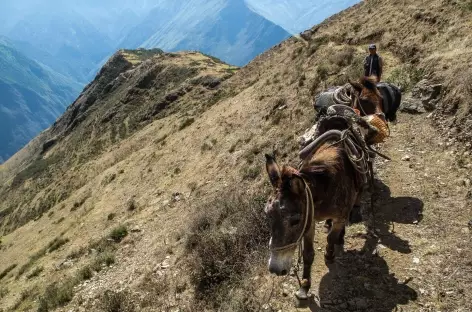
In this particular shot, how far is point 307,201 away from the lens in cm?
439

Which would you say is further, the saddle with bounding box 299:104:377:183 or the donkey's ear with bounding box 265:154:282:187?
the saddle with bounding box 299:104:377:183

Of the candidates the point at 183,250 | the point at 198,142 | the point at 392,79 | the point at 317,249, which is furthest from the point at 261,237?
the point at 198,142

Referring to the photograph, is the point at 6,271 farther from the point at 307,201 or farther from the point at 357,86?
the point at 307,201

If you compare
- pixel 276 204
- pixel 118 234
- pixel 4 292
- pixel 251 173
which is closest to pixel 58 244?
pixel 4 292

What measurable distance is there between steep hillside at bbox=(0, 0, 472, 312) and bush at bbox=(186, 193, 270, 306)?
0.10ft

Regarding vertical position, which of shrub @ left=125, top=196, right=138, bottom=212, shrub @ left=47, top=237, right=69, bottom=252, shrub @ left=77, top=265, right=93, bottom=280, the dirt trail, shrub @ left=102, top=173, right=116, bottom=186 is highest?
shrub @ left=102, top=173, right=116, bottom=186

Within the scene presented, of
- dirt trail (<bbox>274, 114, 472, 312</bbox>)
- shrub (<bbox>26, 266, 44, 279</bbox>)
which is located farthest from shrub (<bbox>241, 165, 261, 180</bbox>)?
shrub (<bbox>26, 266, 44, 279</bbox>)

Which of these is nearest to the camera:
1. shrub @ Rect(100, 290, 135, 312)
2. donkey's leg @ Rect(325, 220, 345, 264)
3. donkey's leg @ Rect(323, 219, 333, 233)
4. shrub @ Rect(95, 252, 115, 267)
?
donkey's leg @ Rect(325, 220, 345, 264)

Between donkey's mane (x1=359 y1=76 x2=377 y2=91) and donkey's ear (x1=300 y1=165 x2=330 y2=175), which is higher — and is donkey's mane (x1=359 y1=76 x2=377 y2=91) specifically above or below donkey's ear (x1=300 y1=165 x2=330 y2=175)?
below

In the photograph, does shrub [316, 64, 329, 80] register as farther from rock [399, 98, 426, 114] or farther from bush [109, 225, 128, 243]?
bush [109, 225, 128, 243]

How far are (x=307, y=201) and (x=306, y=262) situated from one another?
4.64 ft

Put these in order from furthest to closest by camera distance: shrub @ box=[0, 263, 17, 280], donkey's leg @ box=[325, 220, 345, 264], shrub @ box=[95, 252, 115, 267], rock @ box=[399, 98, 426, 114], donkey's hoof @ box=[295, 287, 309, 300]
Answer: shrub @ box=[0, 263, 17, 280], rock @ box=[399, 98, 426, 114], shrub @ box=[95, 252, 115, 267], donkey's leg @ box=[325, 220, 345, 264], donkey's hoof @ box=[295, 287, 309, 300]

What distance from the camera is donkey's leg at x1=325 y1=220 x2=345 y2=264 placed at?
575 centimetres

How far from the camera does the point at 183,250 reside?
32.1ft
